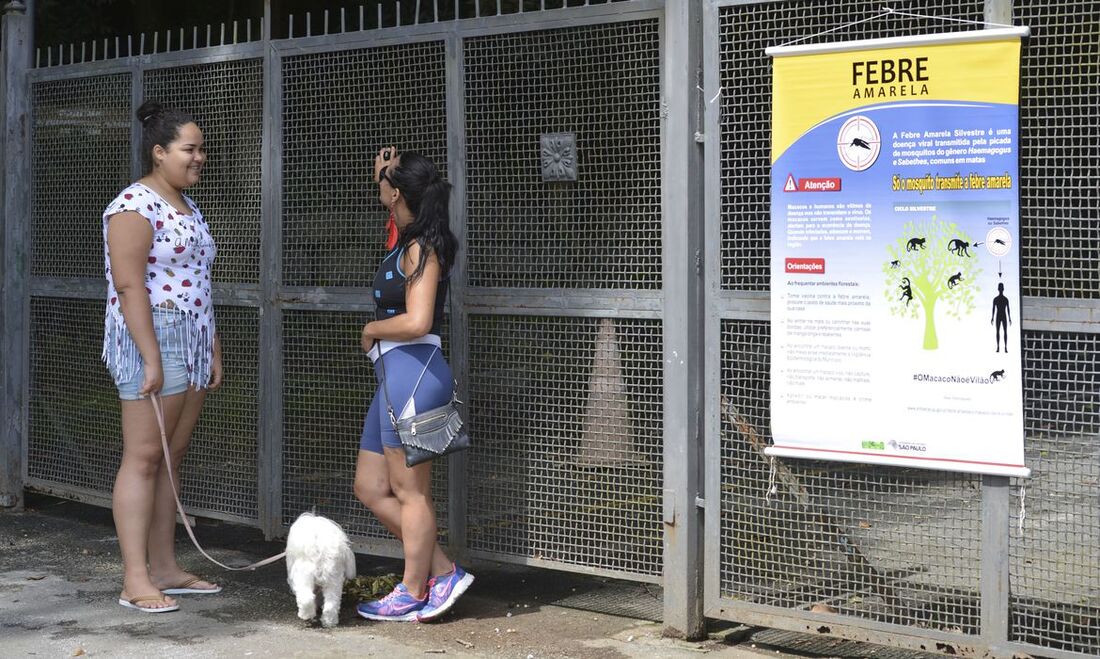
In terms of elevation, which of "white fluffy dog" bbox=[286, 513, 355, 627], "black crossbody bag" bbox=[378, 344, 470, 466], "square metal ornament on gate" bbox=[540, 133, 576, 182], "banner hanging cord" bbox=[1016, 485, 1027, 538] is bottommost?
"white fluffy dog" bbox=[286, 513, 355, 627]

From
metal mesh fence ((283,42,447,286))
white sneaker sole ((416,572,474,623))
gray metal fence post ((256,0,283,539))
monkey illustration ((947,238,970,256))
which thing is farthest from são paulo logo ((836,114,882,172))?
gray metal fence post ((256,0,283,539))

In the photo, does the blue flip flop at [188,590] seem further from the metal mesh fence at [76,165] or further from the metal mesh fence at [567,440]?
the metal mesh fence at [76,165]

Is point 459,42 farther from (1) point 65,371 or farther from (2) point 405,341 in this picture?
(1) point 65,371

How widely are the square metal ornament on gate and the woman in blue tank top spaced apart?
50 centimetres

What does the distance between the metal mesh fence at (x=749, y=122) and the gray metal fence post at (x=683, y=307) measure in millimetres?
123

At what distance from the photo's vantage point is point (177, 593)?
5.92 meters

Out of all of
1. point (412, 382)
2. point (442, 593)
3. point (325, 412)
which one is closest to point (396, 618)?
point (442, 593)

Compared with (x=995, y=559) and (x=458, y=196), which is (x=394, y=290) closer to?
(x=458, y=196)

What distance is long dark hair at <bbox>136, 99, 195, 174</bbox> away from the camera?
18.4 ft

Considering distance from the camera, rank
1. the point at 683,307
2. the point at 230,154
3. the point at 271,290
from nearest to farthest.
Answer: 1. the point at 683,307
2. the point at 271,290
3. the point at 230,154

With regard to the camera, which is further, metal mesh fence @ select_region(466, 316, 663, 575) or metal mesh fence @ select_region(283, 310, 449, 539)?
metal mesh fence @ select_region(283, 310, 449, 539)

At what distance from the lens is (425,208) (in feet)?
16.9

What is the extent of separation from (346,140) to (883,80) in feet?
9.17

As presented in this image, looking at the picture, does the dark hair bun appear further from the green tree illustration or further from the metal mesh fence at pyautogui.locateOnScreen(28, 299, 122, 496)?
the green tree illustration
